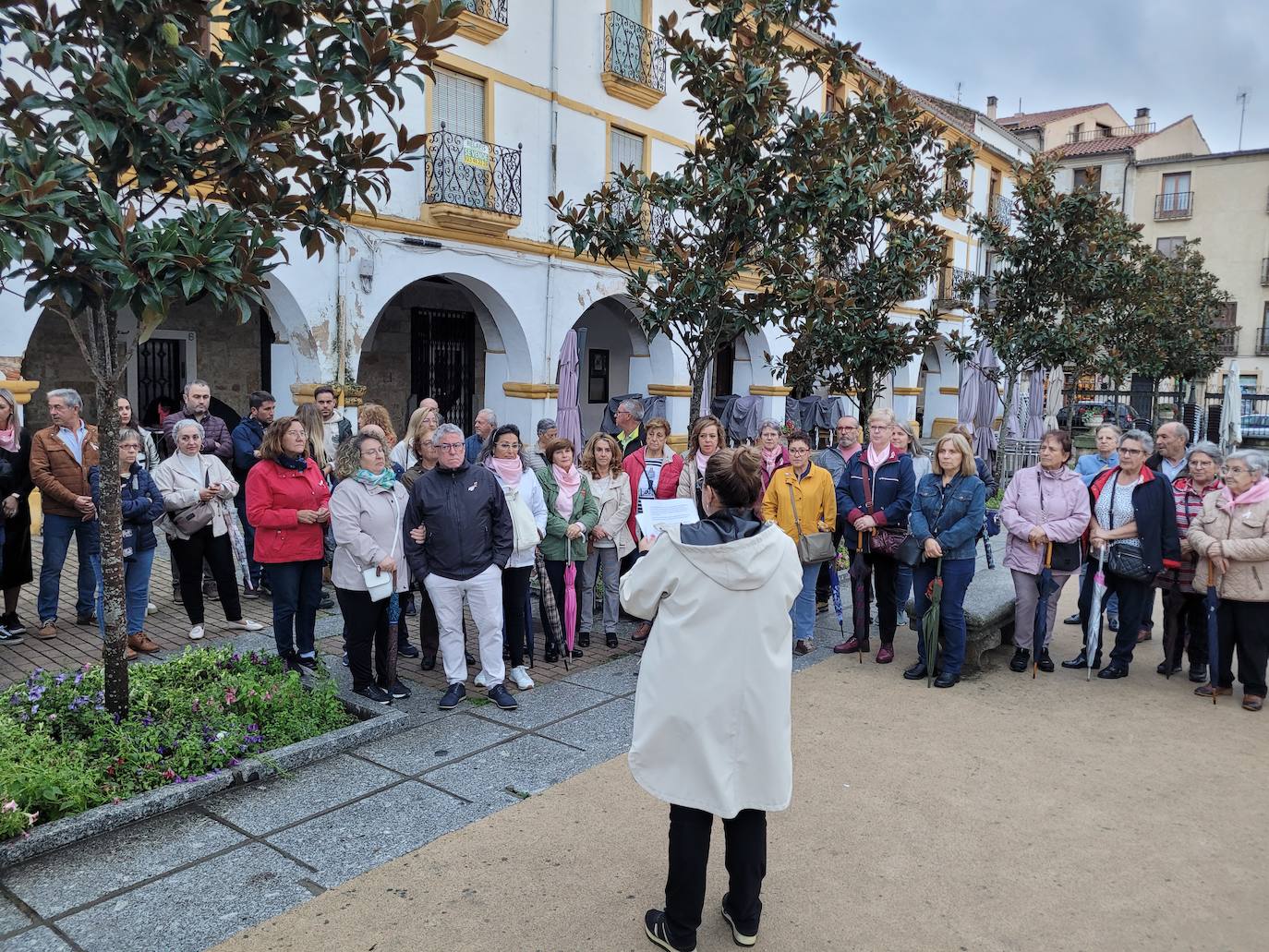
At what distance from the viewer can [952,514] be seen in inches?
264

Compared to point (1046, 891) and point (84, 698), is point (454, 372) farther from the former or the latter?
point (1046, 891)

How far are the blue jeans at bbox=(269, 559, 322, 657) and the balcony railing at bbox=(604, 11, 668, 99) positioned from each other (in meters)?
12.1

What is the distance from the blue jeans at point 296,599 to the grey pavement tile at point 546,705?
4.48 ft

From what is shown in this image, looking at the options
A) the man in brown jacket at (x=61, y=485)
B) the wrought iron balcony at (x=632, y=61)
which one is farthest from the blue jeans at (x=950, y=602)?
the wrought iron balcony at (x=632, y=61)

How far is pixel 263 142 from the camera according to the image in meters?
4.66

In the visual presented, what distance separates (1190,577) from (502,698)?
5.11 meters

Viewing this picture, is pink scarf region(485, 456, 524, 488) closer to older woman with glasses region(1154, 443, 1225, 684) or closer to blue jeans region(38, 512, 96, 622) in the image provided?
blue jeans region(38, 512, 96, 622)

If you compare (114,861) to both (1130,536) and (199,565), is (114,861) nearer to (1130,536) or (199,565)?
(199,565)

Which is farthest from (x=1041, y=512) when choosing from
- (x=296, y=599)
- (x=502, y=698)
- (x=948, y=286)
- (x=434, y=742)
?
(x=948, y=286)

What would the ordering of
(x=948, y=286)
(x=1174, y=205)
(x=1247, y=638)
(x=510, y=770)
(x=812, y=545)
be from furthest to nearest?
(x=1174, y=205), (x=948, y=286), (x=812, y=545), (x=1247, y=638), (x=510, y=770)

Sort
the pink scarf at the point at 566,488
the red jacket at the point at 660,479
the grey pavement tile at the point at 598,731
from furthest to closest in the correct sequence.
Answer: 1. the red jacket at the point at 660,479
2. the pink scarf at the point at 566,488
3. the grey pavement tile at the point at 598,731

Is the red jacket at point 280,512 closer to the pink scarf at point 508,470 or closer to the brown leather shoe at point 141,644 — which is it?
the pink scarf at point 508,470

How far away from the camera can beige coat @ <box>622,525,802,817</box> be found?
344cm

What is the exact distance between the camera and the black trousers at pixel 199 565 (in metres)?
7.17
